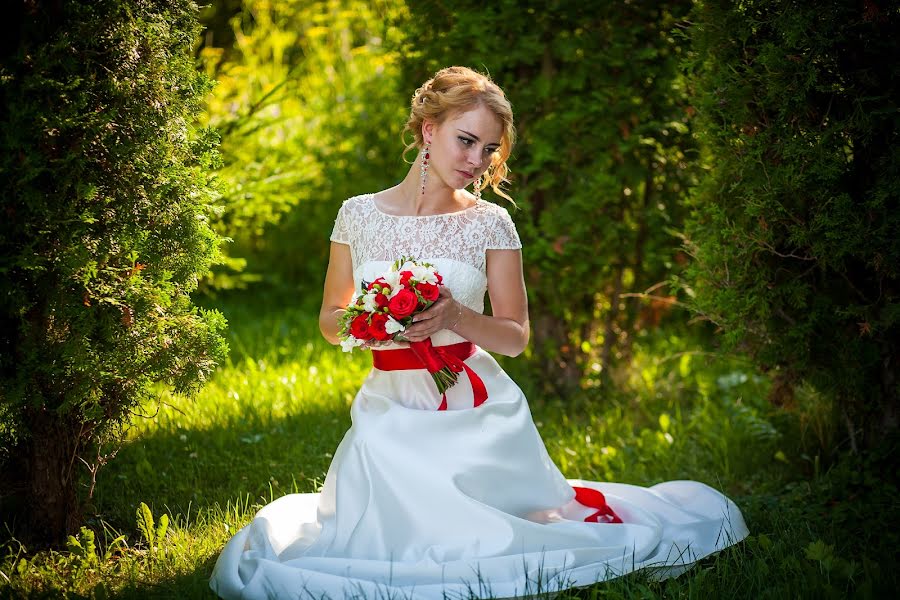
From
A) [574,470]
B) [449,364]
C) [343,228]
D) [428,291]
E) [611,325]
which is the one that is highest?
[343,228]

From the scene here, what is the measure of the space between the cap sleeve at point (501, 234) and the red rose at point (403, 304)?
1.96 ft

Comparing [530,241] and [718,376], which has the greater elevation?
[530,241]

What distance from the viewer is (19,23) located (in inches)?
121

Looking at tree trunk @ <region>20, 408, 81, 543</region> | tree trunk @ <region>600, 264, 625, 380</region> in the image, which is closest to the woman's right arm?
tree trunk @ <region>20, 408, 81, 543</region>

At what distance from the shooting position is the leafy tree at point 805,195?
3.61 m

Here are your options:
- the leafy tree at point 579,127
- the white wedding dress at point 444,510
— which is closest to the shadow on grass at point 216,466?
the white wedding dress at point 444,510

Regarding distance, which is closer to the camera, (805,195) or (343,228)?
(343,228)

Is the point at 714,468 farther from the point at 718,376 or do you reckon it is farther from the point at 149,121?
the point at 149,121

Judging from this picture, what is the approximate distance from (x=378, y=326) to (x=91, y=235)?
111cm

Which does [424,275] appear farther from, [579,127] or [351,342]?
[579,127]

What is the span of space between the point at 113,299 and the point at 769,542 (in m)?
2.59

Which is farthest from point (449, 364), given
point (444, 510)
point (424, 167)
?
point (424, 167)

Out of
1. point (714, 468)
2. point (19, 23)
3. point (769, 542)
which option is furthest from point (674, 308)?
point (19, 23)

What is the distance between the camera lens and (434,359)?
335 cm
